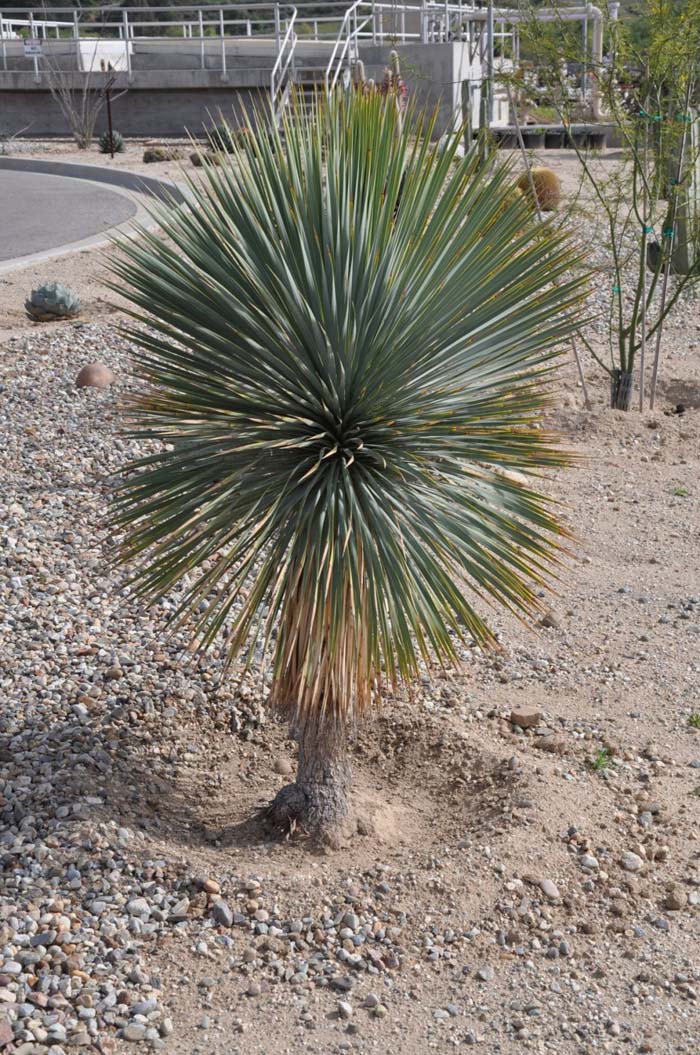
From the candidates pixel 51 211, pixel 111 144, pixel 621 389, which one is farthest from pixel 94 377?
pixel 111 144

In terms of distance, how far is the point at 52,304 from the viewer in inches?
362

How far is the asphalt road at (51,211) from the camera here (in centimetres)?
1316

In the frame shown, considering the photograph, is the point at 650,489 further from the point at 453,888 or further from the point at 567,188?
the point at 567,188

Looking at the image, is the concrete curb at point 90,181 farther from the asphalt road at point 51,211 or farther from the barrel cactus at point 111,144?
the barrel cactus at point 111,144

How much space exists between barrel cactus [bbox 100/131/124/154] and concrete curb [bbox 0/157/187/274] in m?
1.47

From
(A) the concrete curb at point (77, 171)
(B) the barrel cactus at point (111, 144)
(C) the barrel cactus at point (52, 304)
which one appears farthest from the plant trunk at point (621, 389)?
(B) the barrel cactus at point (111, 144)

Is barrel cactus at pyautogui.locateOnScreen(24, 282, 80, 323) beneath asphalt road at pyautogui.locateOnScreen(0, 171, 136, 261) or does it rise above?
beneath

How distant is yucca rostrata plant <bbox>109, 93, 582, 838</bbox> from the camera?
298 cm

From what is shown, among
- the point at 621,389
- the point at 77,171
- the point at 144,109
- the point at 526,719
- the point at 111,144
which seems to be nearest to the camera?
the point at 526,719

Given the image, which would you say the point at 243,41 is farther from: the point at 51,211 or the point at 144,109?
the point at 51,211

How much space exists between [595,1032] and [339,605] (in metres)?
1.22

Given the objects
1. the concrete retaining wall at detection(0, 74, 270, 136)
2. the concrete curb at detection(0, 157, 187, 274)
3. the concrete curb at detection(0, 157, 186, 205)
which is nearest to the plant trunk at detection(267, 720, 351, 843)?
the concrete curb at detection(0, 157, 187, 274)

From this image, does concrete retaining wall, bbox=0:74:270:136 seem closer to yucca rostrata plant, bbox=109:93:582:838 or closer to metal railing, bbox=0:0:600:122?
metal railing, bbox=0:0:600:122

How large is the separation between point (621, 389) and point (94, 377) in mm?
3562
